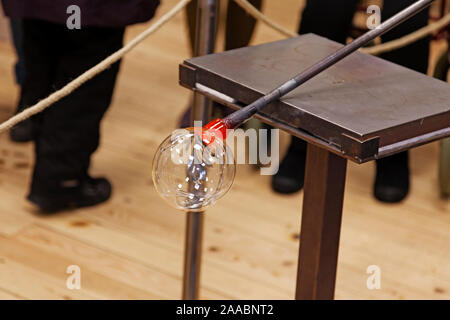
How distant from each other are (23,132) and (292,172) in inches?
32.3

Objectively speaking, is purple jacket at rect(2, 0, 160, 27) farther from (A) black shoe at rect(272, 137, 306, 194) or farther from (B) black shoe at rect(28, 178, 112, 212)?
(A) black shoe at rect(272, 137, 306, 194)

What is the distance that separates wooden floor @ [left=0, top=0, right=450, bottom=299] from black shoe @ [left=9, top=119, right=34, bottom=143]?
1.0 inches

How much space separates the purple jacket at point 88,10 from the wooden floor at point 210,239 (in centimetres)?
54

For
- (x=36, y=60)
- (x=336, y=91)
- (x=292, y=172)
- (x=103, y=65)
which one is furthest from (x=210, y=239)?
(x=336, y=91)

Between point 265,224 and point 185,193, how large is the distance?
1.07 meters

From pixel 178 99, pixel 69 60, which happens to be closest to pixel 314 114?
pixel 69 60

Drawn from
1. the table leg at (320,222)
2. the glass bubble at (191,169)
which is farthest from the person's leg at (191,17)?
the glass bubble at (191,169)

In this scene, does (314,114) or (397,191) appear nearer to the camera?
(314,114)

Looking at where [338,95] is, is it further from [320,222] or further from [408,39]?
[408,39]

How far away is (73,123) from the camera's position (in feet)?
6.63

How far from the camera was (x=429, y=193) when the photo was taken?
235 centimetres
